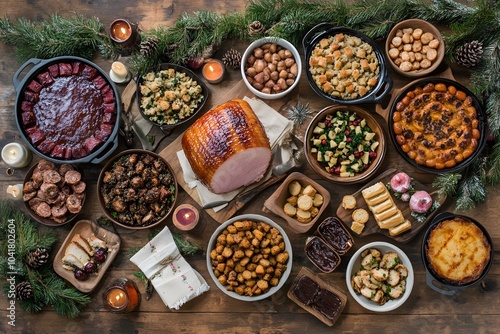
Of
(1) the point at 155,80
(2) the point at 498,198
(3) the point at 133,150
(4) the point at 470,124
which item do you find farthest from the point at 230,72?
(2) the point at 498,198

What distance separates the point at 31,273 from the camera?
3.21 metres

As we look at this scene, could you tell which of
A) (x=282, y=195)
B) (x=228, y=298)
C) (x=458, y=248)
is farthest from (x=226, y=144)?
(x=458, y=248)

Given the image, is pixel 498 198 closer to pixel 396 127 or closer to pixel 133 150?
pixel 396 127

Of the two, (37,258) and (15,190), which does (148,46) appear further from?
(37,258)

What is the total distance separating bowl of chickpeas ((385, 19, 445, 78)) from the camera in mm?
3195

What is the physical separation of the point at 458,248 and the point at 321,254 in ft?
2.47

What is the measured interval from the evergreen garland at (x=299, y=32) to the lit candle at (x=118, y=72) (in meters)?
0.06

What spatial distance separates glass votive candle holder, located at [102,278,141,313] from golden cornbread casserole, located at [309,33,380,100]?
5.23 feet

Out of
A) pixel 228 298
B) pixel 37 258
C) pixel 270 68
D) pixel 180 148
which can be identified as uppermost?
pixel 270 68

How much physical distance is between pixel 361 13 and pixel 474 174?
1.12m

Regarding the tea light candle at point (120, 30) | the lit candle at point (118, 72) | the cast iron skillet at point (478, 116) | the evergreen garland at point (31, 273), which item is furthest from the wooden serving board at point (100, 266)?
the cast iron skillet at point (478, 116)

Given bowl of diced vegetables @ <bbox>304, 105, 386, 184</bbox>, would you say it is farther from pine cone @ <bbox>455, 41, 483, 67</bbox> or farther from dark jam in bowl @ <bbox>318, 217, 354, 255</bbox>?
pine cone @ <bbox>455, 41, 483, 67</bbox>

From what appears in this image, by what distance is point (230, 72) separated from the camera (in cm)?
337

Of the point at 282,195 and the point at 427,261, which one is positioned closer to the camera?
the point at 427,261
